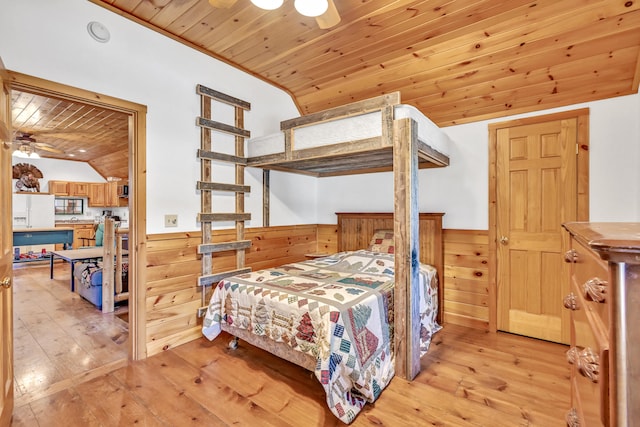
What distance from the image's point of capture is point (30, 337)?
A: 2.85m

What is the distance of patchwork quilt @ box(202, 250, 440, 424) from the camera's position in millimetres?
1737

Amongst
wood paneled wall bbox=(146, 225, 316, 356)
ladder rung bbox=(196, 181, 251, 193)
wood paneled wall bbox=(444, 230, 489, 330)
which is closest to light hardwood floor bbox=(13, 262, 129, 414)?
wood paneled wall bbox=(146, 225, 316, 356)

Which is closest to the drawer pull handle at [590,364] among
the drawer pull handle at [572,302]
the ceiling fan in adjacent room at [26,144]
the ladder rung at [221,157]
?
the drawer pull handle at [572,302]

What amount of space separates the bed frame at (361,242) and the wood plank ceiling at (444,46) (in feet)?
4.12

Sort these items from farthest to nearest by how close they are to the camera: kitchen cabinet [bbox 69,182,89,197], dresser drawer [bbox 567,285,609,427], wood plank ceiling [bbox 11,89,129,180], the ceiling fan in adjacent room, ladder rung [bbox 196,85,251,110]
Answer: kitchen cabinet [bbox 69,182,89,197]
the ceiling fan in adjacent room
wood plank ceiling [bbox 11,89,129,180]
ladder rung [bbox 196,85,251,110]
dresser drawer [bbox 567,285,609,427]

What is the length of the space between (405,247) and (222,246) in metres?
1.83

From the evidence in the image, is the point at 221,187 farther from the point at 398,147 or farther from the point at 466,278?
the point at 466,278

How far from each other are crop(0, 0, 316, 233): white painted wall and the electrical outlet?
4cm

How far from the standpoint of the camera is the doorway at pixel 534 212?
2.64m

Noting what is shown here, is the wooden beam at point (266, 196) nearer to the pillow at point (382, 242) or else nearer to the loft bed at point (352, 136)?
the loft bed at point (352, 136)

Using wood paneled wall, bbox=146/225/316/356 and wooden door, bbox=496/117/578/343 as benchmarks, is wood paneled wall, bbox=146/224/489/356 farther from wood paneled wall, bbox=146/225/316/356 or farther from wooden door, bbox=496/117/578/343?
wooden door, bbox=496/117/578/343

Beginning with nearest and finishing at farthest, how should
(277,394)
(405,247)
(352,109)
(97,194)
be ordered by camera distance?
(277,394), (405,247), (352,109), (97,194)

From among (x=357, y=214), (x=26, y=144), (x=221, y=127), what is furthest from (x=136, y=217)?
(x=26, y=144)

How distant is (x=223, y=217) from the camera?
2990 mm
